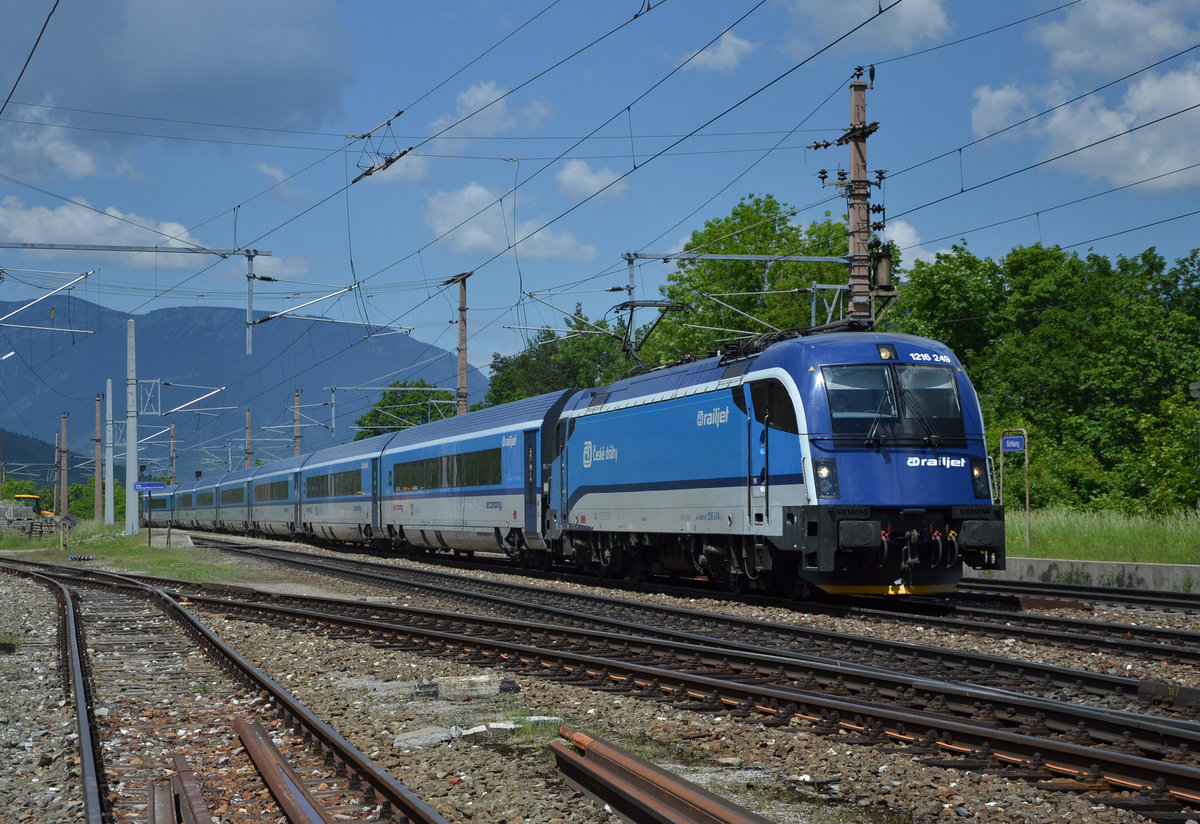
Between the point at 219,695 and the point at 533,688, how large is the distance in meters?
2.73

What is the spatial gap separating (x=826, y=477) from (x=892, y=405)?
1.31m

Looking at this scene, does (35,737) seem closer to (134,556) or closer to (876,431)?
(876,431)

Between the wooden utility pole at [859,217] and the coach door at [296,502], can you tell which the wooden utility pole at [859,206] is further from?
the coach door at [296,502]

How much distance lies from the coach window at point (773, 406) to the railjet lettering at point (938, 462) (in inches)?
58.0

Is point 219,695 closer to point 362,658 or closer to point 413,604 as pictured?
point 362,658

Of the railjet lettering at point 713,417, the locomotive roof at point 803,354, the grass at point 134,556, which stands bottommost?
the grass at point 134,556

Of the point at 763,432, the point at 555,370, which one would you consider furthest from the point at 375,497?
the point at 555,370

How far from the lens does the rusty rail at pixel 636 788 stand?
17.3ft

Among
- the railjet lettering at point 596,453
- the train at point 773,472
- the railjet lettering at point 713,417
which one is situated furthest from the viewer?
the railjet lettering at point 596,453

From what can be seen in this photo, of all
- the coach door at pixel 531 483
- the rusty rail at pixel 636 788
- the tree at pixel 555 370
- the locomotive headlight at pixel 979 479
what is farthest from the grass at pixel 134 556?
the tree at pixel 555 370

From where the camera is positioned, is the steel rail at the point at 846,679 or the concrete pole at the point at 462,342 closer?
the steel rail at the point at 846,679

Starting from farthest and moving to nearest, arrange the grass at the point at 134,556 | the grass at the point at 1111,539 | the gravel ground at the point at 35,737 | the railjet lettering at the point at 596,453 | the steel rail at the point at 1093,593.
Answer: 1. the grass at the point at 134,556
2. the grass at the point at 1111,539
3. the railjet lettering at the point at 596,453
4. the steel rail at the point at 1093,593
5. the gravel ground at the point at 35,737

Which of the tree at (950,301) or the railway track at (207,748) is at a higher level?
the tree at (950,301)

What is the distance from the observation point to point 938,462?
1479 cm
